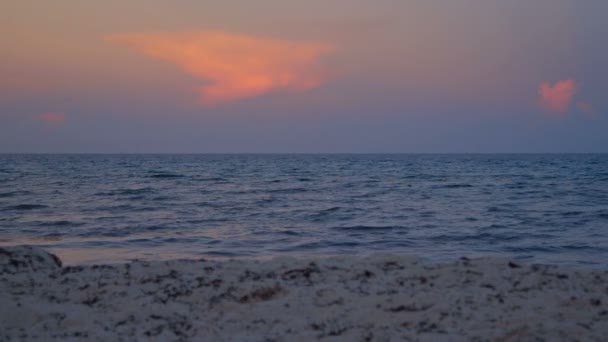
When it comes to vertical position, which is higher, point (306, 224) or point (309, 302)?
point (309, 302)

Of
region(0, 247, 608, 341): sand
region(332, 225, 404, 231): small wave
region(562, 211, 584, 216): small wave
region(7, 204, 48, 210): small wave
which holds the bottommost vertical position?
region(7, 204, 48, 210): small wave

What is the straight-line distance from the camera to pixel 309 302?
5.34 metres

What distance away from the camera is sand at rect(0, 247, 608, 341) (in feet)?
15.0

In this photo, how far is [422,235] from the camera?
1316 centimetres

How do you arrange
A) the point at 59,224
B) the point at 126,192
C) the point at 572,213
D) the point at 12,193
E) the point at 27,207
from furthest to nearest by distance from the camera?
the point at 126,192 → the point at 12,193 → the point at 27,207 → the point at 572,213 → the point at 59,224

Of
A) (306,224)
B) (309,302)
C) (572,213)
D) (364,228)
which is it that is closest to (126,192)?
(306,224)

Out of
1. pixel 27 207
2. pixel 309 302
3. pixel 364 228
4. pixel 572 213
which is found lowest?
pixel 27 207

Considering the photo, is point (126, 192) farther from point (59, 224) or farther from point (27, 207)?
point (59, 224)

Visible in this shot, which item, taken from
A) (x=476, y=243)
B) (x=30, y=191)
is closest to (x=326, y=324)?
(x=476, y=243)

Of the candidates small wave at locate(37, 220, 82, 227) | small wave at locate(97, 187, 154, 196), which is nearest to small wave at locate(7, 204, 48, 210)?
small wave at locate(37, 220, 82, 227)

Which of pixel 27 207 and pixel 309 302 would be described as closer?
pixel 309 302

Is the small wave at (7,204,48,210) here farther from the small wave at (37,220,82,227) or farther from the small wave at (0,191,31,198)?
the small wave at (0,191,31,198)

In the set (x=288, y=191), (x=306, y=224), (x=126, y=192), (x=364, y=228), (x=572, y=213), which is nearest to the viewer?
(x=364, y=228)

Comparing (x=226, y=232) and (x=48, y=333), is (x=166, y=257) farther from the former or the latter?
(x=48, y=333)
